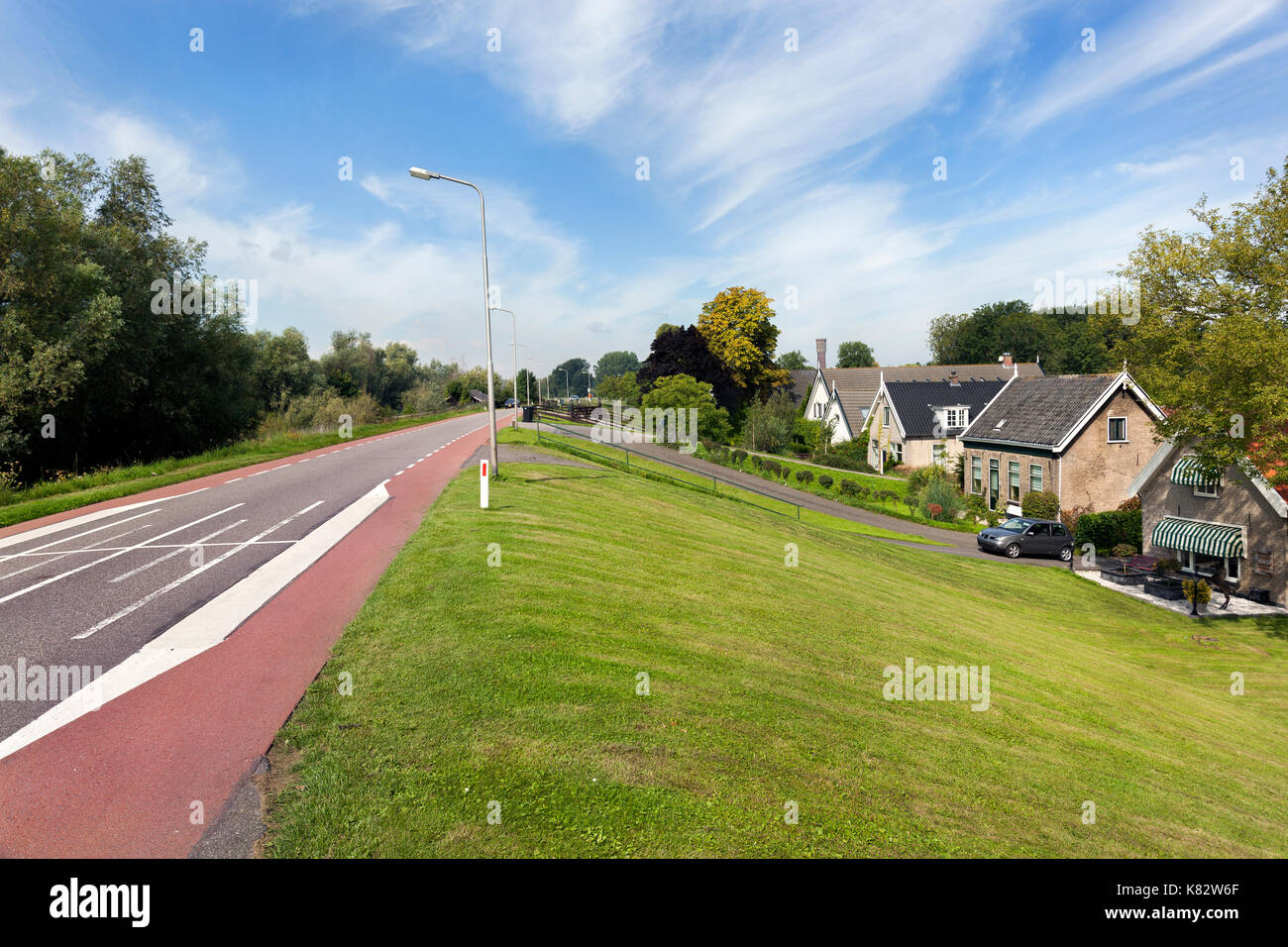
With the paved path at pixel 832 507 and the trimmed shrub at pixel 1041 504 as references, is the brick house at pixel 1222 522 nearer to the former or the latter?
the paved path at pixel 832 507

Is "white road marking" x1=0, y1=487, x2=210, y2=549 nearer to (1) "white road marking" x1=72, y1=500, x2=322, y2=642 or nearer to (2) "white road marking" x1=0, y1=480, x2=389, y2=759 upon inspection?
(1) "white road marking" x1=72, y1=500, x2=322, y2=642

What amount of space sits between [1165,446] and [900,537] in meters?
11.1

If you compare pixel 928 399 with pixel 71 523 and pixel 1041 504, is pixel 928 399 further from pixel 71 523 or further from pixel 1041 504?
pixel 71 523

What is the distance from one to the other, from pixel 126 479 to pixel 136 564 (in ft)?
45.9

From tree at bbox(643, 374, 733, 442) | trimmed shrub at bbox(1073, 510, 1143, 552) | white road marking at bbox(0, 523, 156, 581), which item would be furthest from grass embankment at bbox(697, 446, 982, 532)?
white road marking at bbox(0, 523, 156, 581)

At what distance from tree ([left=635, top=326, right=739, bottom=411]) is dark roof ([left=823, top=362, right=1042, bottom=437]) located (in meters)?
11.4

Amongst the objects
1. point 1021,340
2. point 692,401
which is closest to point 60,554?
point 692,401

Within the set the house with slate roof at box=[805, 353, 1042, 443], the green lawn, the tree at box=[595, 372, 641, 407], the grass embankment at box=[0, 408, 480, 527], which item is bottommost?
the green lawn

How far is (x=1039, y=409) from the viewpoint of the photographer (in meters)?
37.8

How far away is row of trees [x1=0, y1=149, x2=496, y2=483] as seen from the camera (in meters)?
23.0
